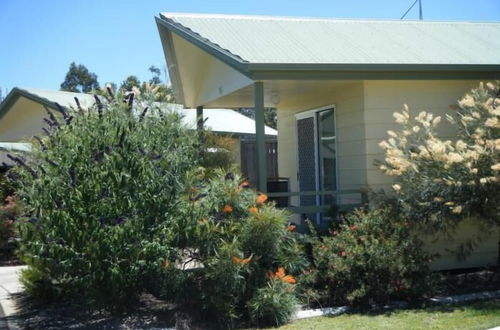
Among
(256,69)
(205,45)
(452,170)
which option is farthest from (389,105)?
(205,45)

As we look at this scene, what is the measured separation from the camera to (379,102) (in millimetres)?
8609

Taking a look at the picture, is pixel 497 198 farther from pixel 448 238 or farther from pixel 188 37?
pixel 188 37

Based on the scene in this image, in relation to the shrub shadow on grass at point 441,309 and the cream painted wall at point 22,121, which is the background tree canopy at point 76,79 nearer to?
the cream painted wall at point 22,121

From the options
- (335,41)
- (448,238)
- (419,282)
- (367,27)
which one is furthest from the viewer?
(367,27)

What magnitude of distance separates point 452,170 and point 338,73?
2.14 metres

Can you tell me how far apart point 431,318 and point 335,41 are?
4.92 metres

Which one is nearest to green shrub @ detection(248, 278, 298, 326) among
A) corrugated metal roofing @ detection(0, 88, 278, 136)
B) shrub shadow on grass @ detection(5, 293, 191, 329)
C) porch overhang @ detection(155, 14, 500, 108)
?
shrub shadow on grass @ detection(5, 293, 191, 329)

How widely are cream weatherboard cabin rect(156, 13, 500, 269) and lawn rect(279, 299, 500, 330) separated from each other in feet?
5.99

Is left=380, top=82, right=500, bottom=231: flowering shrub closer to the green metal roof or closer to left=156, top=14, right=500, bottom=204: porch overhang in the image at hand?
left=156, top=14, right=500, bottom=204: porch overhang

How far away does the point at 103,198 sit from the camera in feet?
19.6

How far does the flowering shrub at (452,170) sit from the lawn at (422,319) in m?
1.25

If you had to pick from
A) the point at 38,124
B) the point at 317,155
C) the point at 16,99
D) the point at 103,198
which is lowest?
the point at 103,198

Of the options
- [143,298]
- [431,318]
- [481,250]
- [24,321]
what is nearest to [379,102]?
[481,250]

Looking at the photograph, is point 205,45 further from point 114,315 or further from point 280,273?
point 114,315
